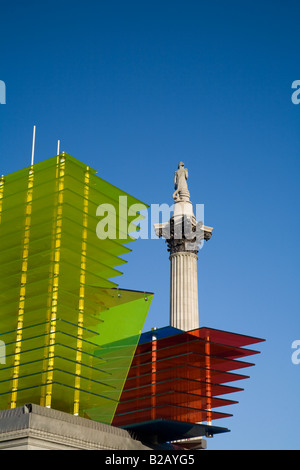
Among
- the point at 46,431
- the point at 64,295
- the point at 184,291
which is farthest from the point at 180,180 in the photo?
the point at 46,431

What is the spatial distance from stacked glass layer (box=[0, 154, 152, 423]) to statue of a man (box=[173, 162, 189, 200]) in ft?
68.0

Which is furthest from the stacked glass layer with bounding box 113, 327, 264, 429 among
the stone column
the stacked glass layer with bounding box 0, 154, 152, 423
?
the stone column

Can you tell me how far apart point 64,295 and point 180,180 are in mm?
28465

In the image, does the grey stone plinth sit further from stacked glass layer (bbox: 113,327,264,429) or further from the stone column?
the stone column

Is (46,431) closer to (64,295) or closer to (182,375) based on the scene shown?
(64,295)

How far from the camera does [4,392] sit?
142ft

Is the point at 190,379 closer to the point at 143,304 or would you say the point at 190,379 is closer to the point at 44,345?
the point at 143,304

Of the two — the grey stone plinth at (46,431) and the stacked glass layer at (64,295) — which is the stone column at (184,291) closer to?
the stacked glass layer at (64,295)

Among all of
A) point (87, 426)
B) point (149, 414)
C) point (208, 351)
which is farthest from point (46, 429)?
point (208, 351)

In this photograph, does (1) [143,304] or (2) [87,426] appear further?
(1) [143,304]

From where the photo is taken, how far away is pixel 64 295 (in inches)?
1700

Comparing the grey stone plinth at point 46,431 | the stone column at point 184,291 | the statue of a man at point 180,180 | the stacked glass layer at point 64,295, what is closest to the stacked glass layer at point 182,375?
the stacked glass layer at point 64,295
